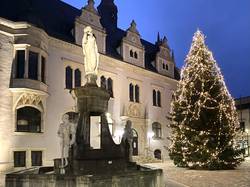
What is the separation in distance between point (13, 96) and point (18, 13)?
6.18 metres

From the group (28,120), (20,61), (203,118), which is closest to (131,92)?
(28,120)

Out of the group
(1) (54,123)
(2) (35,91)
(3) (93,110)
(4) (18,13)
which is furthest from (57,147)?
(3) (93,110)

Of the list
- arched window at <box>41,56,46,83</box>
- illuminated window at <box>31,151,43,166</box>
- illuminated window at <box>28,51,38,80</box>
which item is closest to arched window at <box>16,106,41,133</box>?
illuminated window at <box>31,151,43,166</box>

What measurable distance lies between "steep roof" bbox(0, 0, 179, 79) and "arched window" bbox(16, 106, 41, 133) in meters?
5.89

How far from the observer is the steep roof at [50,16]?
1042 inches

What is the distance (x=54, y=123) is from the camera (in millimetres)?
27797

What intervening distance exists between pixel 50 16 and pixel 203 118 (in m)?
15.4

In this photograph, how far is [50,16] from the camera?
30.8 metres

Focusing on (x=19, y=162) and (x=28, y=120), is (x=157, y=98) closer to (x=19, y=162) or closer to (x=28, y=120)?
(x=28, y=120)

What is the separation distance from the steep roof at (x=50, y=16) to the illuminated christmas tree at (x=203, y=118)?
10804 millimetres

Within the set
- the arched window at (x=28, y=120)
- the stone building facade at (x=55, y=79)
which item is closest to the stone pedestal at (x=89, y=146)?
the stone building facade at (x=55, y=79)

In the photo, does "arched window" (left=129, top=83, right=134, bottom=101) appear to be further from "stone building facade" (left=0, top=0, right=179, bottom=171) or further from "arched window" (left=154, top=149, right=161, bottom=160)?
"arched window" (left=154, top=149, right=161, bottom=160)

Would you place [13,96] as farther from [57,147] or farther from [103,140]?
[103,140]

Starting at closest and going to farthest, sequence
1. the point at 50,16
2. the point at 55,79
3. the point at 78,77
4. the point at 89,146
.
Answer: the point at 89,146
the point at 55,79
the point at 78,77
the point at 50,16
